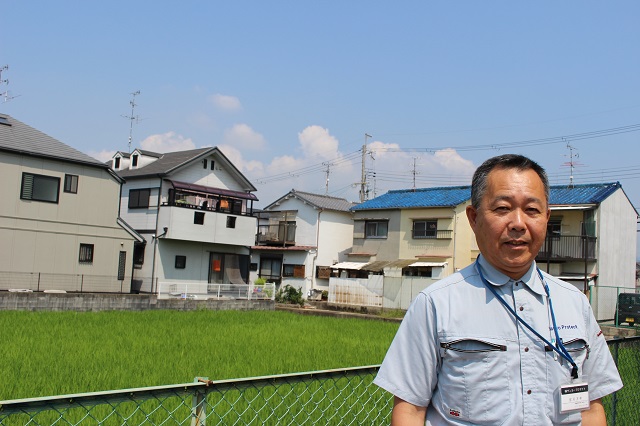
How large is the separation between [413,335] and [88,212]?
21974mm

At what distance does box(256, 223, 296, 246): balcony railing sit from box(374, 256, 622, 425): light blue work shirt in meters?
30.7

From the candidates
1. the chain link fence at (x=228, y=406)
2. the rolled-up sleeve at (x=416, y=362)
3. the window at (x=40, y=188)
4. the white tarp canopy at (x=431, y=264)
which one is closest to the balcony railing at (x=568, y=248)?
the white tarp canopy at (x=431, y=264)

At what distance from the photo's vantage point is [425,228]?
29109 mm

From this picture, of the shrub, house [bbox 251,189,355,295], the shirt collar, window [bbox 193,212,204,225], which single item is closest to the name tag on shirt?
the shirt collar

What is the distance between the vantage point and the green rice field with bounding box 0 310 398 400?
283 inches

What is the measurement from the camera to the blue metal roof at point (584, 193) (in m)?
24.7


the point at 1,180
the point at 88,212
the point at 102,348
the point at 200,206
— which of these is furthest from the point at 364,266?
the point at 102,348

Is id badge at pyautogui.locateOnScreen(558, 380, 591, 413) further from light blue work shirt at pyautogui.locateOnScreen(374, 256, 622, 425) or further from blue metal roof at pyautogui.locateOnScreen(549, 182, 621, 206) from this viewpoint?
blue metal roof at pyautogui.locateOnScreen(549, 182, 621, 206)

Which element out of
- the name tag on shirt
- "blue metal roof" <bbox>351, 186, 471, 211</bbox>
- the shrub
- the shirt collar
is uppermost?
"blue metal roof" <bbox>351, 186, 471, 211</bbox>

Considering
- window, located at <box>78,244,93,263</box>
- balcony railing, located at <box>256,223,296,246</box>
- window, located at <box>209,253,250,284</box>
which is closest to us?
window, located at <box>78,244,93,263</box>

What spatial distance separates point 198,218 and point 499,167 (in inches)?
978

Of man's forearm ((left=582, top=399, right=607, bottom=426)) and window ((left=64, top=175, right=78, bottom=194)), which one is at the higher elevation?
window ((left=64, top=175, right=78, bottom=194))

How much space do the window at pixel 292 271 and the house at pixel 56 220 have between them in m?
10.3

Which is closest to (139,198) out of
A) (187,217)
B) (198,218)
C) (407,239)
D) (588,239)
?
(187,217)
